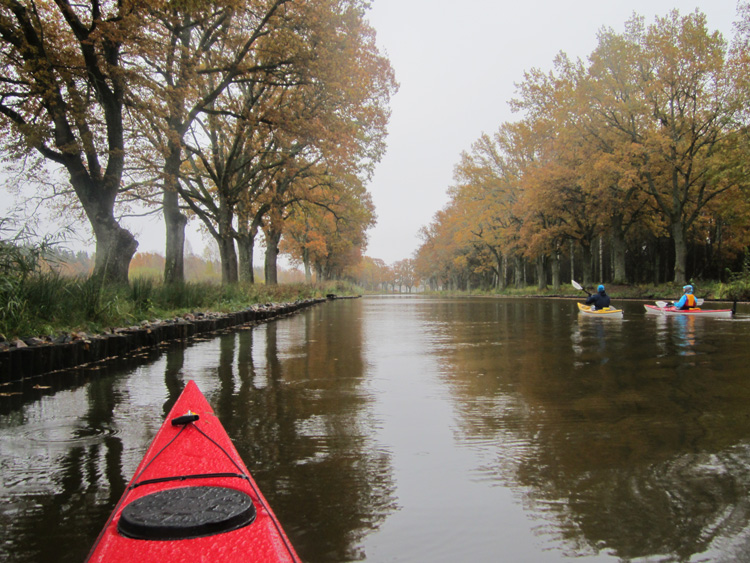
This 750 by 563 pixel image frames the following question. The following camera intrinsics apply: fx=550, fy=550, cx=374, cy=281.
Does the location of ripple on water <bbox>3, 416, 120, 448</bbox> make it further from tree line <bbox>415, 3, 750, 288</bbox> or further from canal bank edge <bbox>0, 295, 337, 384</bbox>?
tree line <bbox>415, 3, 750, 288</bbox>

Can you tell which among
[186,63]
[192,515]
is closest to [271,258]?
[186,63]

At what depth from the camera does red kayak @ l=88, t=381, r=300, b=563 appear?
1753 millimetres

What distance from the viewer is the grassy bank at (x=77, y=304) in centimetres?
744

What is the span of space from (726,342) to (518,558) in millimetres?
9734

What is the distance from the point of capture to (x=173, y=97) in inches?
606

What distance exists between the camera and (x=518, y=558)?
92.3 inches

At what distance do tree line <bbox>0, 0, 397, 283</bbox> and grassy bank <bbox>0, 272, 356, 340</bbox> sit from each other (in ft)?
5.48

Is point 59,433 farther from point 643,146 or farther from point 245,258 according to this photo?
point 643,146

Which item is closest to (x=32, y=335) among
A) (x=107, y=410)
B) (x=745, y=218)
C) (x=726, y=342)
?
(x=107, y=410)

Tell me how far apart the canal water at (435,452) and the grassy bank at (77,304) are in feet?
3.75

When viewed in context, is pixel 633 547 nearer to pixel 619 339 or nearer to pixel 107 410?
pixel 107 410

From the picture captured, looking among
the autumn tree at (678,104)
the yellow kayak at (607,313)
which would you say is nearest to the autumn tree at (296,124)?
the yellow kayak at (607,313)

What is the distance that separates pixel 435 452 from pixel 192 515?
2.24m

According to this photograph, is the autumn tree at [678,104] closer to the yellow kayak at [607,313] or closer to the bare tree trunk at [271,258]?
the yellow kayak at [607,313]
